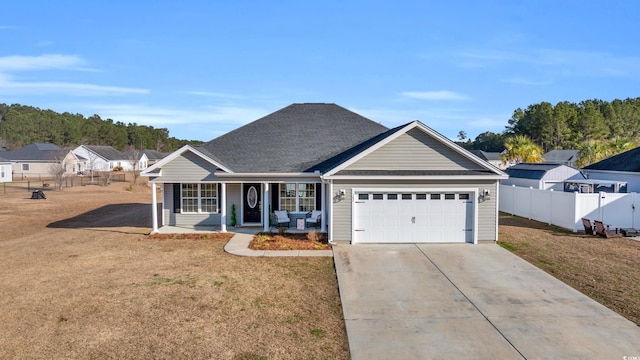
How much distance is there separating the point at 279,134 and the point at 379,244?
9.26 metres

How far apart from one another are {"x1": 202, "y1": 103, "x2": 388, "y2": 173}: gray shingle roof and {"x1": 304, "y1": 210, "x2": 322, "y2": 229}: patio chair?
6.82 ft

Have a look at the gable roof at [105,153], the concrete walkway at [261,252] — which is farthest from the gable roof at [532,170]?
the gable roof at [105,153]

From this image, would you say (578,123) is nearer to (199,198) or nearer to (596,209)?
(596,209)

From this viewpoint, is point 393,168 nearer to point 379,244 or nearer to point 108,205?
point 379,244

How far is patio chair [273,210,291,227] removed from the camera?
1919cm

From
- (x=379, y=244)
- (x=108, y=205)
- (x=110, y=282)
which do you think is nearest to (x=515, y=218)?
(x=379, y=244)

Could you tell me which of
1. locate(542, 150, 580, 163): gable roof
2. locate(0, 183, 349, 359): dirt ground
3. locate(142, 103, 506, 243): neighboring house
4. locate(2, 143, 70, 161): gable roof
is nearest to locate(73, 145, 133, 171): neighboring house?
locate(2, 143, 70, 161): gable roof

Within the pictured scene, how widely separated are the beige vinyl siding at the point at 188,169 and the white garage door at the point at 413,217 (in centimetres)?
691

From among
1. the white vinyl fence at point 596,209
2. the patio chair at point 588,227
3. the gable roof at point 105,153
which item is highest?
the gable roof at point 105,153

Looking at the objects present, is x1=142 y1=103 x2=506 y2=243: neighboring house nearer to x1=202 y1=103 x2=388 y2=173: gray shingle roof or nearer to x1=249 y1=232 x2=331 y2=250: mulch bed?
x1=202 y1=103 x2=388 y2=173: gray shingle roof

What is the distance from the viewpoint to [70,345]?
761cm

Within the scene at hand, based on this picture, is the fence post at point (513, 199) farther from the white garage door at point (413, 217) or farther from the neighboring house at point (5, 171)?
the neighboring house at point (5, 171)

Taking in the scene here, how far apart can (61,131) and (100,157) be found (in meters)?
37.6

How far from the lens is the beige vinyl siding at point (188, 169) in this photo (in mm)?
18719
